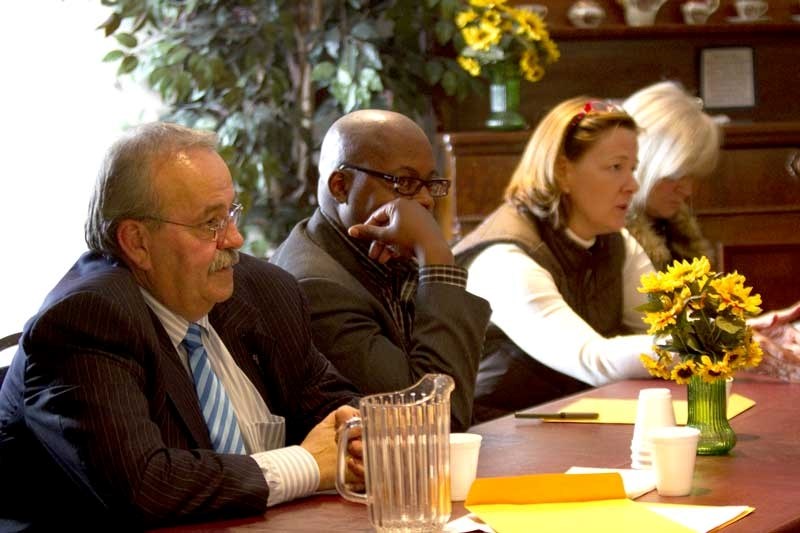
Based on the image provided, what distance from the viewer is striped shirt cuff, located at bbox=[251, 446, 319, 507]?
170cm

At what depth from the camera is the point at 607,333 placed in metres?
3.21

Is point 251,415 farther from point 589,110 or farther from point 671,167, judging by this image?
point 671,167

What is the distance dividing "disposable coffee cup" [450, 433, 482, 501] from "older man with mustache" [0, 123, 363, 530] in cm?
17

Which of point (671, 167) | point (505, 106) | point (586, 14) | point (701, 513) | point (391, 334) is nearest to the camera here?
point (701, 513)

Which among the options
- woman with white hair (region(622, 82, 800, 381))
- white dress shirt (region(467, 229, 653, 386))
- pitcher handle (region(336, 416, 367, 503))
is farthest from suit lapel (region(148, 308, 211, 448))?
woman with white hair (region(622, 82, 800, 381))

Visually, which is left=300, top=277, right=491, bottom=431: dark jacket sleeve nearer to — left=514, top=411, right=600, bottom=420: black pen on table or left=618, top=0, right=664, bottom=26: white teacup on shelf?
left=514, top=411, right=600, bottom=420: black pen on table

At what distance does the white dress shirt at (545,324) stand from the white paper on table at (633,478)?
824 millimetres

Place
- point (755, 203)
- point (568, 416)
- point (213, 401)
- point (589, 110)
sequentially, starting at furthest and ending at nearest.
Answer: point (755, 203) → point (589, 110) → point (568, 416) → point (213, 401)

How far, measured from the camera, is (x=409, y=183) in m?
2.45

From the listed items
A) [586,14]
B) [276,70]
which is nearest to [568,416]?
[276,70]

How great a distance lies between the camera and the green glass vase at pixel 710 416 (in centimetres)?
196

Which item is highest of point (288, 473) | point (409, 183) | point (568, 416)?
point (409, 183)

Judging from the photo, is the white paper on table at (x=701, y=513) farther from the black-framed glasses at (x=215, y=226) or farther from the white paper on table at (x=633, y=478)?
the black-framed glasses at (x=215, y=226)

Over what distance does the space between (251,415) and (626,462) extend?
561 millimetres
